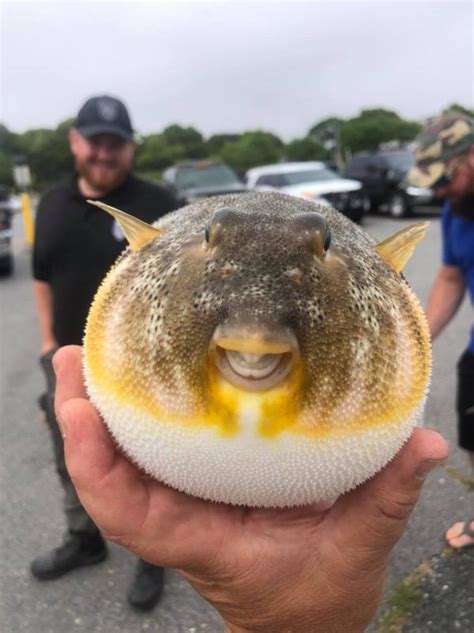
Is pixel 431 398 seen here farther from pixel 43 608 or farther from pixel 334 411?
pixel 334 411

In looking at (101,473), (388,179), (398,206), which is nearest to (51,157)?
(388,179)

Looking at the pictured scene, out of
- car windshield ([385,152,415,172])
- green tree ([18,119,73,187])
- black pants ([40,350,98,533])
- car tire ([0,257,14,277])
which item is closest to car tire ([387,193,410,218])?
car windshield ([385,152,415,172])

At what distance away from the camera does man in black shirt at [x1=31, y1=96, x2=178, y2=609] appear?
3.02 metres

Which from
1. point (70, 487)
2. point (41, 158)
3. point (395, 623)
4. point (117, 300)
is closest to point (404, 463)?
point (117, 300)

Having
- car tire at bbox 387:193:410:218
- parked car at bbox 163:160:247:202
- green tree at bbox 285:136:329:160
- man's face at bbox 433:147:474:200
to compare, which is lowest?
green tree at bbox 285:136:329:160

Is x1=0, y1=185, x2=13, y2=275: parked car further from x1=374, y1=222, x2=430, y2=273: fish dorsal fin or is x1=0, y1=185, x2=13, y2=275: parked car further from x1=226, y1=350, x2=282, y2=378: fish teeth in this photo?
x1=226, y1=350, x2=282, y2=378: fish teeth

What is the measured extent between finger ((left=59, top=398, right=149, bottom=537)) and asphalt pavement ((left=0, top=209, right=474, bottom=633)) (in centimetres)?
195

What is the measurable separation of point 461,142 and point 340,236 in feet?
8.08

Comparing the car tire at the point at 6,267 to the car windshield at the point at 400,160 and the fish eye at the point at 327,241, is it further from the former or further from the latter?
the fish eye at the point at 327,241

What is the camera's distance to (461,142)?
10.6ft

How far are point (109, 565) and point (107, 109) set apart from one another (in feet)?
8.28

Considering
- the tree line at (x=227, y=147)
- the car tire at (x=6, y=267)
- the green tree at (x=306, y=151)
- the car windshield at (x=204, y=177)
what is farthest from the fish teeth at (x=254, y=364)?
the green tree at (x=306, y=151)

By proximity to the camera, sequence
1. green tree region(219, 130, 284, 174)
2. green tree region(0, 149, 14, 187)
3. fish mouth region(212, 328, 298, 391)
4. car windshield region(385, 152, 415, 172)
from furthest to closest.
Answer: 1. green tree region(0, 149, 14, 187)
2. green tree region(219, 130, 284, 174)
3. car windshield region(385, 152, 415, 172)
4. fish mouth region(212, 328, 298, 391)

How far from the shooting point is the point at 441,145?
3285 millimetres
